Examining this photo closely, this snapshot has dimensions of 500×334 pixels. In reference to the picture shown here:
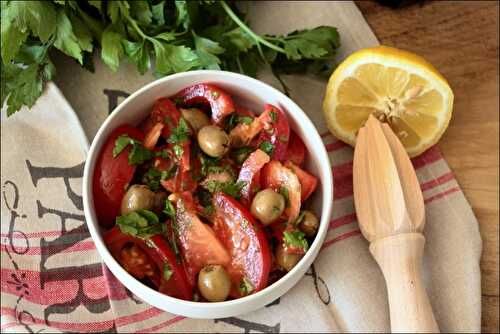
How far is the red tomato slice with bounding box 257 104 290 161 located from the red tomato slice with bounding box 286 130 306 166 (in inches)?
1.1

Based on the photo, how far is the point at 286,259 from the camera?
968 millimetres

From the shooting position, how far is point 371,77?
1.05m

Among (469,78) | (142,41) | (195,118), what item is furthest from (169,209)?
(469,78)

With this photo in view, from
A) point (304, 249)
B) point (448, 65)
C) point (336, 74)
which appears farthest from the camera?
point (448, 65)

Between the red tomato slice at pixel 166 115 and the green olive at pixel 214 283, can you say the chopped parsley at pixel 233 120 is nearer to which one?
the red tomato slice at pixel 166 115

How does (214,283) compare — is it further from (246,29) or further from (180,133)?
(246,29)

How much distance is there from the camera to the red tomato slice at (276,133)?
101 cm

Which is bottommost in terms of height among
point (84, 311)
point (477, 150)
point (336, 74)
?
point (84, 311)

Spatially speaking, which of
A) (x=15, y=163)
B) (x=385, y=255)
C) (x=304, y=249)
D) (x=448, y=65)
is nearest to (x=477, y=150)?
(x=448, y=65)

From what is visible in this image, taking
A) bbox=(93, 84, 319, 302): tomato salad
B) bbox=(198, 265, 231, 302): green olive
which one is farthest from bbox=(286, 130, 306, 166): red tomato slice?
bbox=(198, 265, 231, 302): green olive

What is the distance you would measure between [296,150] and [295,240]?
6.1 inches

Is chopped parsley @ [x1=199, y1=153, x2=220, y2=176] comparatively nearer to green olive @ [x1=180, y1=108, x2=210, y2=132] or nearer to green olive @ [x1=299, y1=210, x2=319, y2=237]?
green olive @ [x1=180, y1=108, x2=210, y2=132]

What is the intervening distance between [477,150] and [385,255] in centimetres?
27

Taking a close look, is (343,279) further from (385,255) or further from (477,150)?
(477,150)
